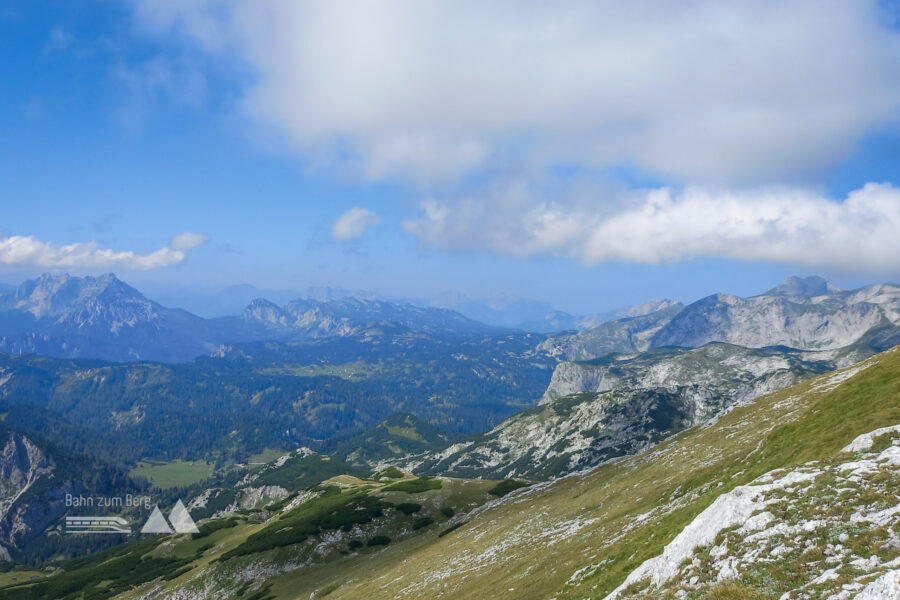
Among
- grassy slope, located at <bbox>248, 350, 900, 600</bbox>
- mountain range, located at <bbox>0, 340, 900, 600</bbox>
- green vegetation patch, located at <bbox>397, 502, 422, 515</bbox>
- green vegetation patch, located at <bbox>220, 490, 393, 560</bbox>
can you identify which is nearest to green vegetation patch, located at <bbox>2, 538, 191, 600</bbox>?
mountain range, located at <bbox>0, 340, 900, 600</bbox>

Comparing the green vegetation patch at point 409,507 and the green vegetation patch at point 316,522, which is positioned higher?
the green vegetation patch at point 316,522

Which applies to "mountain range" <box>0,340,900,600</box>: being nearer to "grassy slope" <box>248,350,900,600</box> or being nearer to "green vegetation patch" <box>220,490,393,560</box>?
"grassy slope" <box>248,350,900,600</box>

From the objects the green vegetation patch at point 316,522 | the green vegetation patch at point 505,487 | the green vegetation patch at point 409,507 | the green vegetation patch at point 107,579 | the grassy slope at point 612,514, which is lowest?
the green vegetation patch at point 107,579

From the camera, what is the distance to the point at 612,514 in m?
59.8

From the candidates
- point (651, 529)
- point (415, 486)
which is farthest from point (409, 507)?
point (651, 529)

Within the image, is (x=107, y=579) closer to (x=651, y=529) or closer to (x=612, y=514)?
(x=612, y=514)

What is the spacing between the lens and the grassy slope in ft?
127

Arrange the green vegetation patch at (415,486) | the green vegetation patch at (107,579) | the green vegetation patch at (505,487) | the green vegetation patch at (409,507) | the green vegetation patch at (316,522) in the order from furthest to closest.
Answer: the green vegetation patch at (107,579) → the green vegetation patch at (415,486) → the green vegetation patch at (505,487) → the green vegetation patch at (409,507) → the green vegetation patch at (316,522)

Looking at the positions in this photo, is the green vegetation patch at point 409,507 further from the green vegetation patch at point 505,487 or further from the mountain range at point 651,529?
the green vegetation patch at point 505,487

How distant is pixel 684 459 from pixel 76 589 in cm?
21950

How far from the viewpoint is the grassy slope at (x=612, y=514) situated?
38.7 m

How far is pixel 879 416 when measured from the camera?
36.9 m

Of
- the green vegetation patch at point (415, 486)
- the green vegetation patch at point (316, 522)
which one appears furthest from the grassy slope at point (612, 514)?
the green vegetation patch at point (415, 486)

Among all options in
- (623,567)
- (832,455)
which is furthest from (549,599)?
(832,455)
